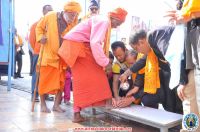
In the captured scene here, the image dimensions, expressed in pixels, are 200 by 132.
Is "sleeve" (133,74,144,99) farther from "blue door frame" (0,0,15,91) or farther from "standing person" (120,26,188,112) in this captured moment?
"blue door frame" (0,0,15,91)

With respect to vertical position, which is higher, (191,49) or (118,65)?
(191,49)

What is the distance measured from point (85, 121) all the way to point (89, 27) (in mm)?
1033

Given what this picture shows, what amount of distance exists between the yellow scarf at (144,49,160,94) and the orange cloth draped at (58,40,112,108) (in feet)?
1.66

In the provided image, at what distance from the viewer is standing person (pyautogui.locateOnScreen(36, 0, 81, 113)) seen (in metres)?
3.85

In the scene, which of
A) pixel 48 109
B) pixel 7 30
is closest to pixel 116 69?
pixel 48 109

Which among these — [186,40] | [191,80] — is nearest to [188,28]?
[186,40]

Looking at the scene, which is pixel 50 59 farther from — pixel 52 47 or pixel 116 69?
pixel 116 69

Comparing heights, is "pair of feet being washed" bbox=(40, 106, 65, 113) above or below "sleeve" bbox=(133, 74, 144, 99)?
below

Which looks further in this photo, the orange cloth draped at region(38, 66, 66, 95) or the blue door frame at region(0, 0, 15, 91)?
the blue door frame at region(0, 0, 15, 91)

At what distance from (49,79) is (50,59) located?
0.89 ft

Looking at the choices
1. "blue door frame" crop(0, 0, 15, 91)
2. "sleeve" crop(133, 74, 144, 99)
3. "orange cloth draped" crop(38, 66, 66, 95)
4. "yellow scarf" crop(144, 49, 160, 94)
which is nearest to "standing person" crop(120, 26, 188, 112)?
"yellow scarf" crop(144, 49, 160, 94)

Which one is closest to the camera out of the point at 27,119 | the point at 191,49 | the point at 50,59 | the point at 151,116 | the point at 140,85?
the point at 191,49

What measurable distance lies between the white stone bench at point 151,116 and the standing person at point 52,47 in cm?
97

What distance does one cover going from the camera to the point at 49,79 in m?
3.95
